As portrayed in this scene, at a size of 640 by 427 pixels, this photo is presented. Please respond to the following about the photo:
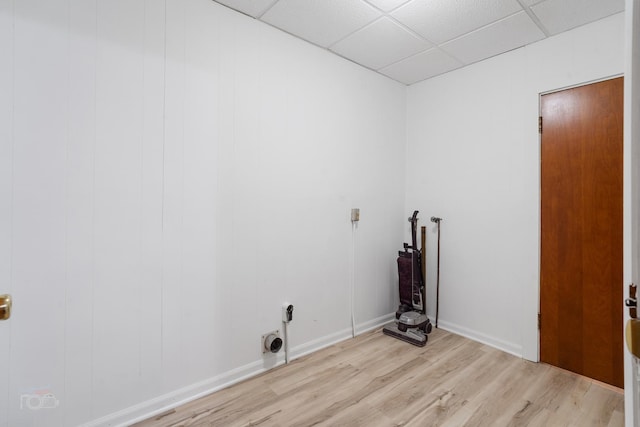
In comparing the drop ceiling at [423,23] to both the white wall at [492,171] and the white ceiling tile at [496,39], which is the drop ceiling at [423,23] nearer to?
the white ceiling tile at [496,39]

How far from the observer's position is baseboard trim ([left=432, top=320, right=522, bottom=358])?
8.47ft

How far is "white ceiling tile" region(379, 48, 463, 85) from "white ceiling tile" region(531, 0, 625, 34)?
740 millimetres

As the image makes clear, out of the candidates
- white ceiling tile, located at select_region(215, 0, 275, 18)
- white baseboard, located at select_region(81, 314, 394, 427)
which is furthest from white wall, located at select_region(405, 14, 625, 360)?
white ceiling tile, located at select_region(215, 0, 275, 18)

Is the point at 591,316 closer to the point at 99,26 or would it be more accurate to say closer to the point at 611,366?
the point at 611,366

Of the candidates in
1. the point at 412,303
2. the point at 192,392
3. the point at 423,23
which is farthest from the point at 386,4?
the point at 192,392

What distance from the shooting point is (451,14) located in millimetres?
2119

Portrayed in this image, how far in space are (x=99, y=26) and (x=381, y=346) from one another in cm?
299

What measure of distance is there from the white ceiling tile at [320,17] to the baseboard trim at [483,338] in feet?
9.25

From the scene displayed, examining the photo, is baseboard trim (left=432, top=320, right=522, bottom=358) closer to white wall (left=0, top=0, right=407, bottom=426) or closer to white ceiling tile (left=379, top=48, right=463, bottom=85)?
white wall (left=0, top=0, right=407, bottom=426)

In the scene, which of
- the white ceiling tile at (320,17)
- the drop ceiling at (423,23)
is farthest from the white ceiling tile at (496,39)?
the white ceiling tile at (320,17)

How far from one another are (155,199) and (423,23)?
222 centimetres

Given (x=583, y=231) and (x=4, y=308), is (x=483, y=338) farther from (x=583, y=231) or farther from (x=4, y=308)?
(x=4, y=308)

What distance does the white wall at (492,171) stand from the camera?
2365 mm

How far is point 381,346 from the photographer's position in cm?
270
